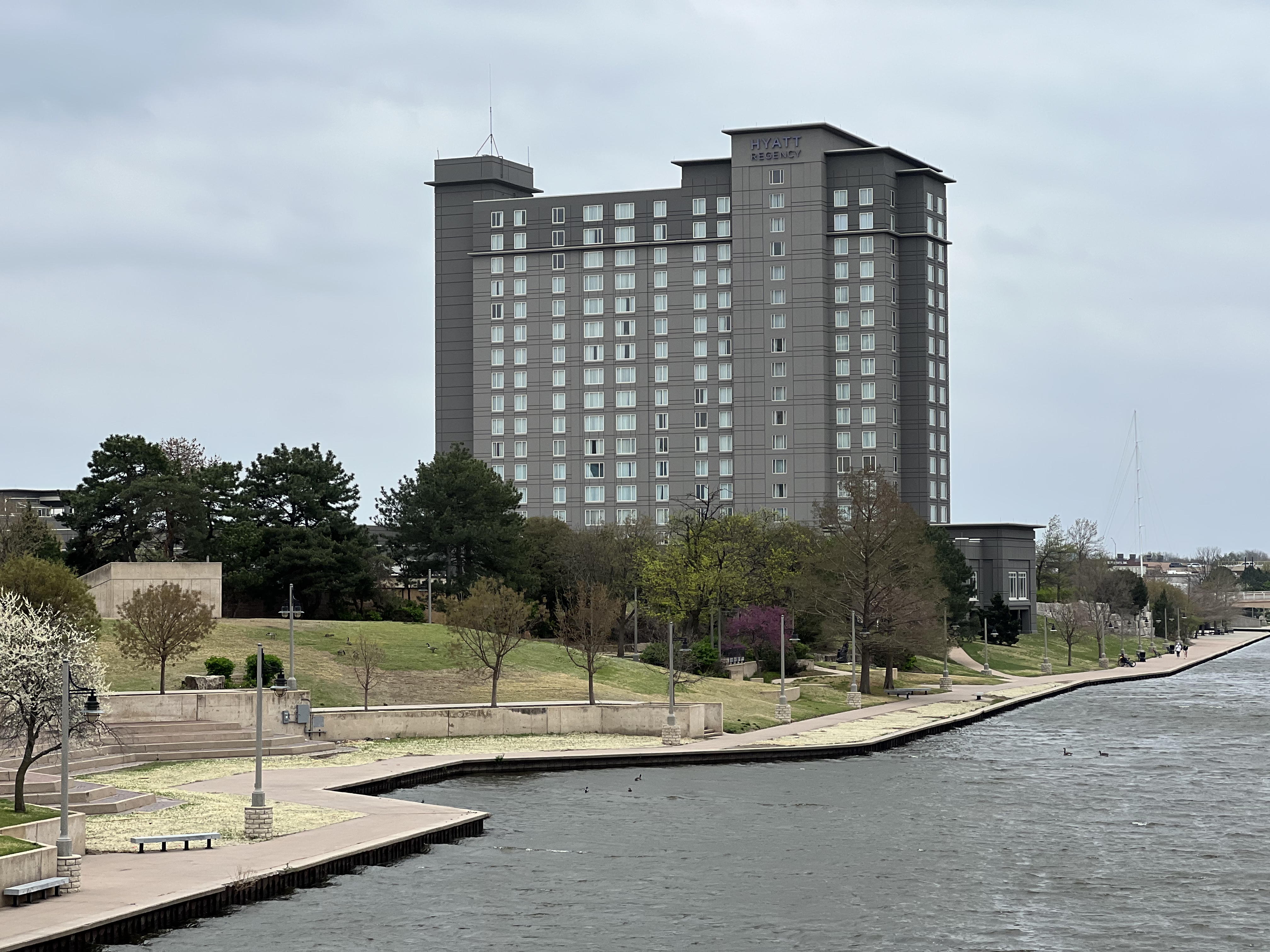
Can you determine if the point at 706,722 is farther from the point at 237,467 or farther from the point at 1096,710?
the point at 237,467

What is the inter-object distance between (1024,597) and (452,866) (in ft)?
452

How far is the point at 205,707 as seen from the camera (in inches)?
2325

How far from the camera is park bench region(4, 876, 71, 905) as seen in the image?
1179 inches

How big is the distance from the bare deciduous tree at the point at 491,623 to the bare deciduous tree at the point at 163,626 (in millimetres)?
12288

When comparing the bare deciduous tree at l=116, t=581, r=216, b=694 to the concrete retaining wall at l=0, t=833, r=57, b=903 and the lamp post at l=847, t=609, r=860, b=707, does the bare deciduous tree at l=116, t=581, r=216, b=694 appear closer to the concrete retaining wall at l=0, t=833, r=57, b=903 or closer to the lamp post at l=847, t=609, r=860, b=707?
the concrete retaining wall at l=0, t=833, r=57, b=903

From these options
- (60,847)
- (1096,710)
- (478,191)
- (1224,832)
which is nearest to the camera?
(60,847)

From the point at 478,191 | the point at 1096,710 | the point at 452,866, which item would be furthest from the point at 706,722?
the point at 478,191

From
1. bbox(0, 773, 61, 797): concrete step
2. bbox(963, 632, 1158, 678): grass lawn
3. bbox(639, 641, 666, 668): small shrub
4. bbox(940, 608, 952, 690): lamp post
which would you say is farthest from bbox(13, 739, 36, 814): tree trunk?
bbox(963, 632, 1158, 678): grass lawn

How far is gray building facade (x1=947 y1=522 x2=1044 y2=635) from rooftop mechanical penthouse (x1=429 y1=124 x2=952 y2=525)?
623 cm

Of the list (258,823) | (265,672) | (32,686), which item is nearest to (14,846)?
(32,686)

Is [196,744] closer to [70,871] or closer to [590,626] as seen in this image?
[590,626]

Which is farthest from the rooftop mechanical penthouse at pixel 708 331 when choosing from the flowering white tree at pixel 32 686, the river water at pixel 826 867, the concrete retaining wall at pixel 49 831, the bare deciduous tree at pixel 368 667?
the concrete retaining wall at pixel 49 831

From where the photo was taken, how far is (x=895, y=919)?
33750mm

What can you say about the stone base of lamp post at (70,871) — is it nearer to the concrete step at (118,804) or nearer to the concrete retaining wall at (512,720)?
the concrete step at (118,804)
